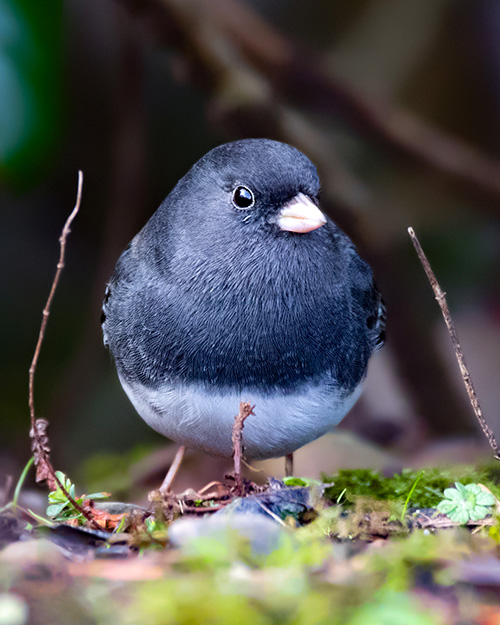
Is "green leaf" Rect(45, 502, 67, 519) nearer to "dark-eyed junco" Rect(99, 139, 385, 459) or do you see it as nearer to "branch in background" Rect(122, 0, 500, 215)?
"dark-eyed junco" Rect(99, 139, 385, 459)

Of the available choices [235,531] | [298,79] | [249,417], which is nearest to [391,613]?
[235,531]

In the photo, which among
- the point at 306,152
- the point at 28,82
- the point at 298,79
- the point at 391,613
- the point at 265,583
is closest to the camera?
the point at 391,613

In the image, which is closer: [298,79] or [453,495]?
[453,495]

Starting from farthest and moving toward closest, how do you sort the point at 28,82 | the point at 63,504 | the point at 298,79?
1. the point at 298,79
2. the point at 28,82
3. the point at 63,504

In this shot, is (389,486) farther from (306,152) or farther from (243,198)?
(306,152)

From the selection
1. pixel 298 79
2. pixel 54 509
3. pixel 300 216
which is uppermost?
pixel 298 79

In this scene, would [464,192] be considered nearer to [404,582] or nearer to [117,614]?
[404,582]

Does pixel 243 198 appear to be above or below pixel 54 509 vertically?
above

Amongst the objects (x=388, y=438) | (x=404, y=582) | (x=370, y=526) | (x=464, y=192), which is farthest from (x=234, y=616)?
(x=464, y=192)
